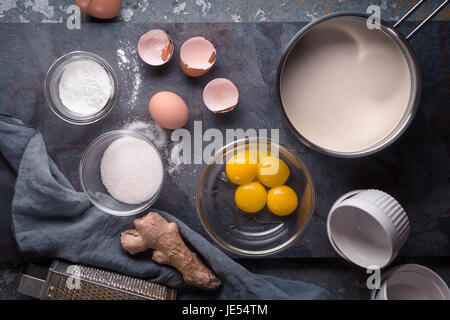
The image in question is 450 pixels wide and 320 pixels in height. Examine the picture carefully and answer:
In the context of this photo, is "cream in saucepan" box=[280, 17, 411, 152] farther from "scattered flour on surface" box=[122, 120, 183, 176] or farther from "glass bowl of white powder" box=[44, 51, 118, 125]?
"glass bowl of white powder" box=[44, 51, 118, 125]

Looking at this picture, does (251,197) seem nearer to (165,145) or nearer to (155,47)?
(165,145)

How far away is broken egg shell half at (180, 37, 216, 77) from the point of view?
1021 mm

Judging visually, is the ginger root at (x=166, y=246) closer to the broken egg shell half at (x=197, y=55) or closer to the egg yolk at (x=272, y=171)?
the egg yolk at (x=272, y=171)

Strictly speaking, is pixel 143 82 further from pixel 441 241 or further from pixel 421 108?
pixel 441 241

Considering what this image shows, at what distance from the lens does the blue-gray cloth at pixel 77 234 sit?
1.02m

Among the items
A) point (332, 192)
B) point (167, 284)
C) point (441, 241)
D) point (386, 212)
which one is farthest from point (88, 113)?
point (441, 241)

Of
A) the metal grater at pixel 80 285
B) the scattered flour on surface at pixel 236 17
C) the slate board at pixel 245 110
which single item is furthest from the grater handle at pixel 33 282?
the scattered flour on surface at pixel 236 17

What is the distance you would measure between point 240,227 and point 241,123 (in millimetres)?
315

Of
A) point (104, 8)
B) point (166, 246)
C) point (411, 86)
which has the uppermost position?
point (104, 8)

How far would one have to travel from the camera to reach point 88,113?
1049 mm

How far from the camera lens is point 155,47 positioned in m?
1.05

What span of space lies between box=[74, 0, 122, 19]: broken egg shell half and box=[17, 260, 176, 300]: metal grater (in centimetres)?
73

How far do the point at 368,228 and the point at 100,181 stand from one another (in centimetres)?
79

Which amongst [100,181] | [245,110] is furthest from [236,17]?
[100,181]
